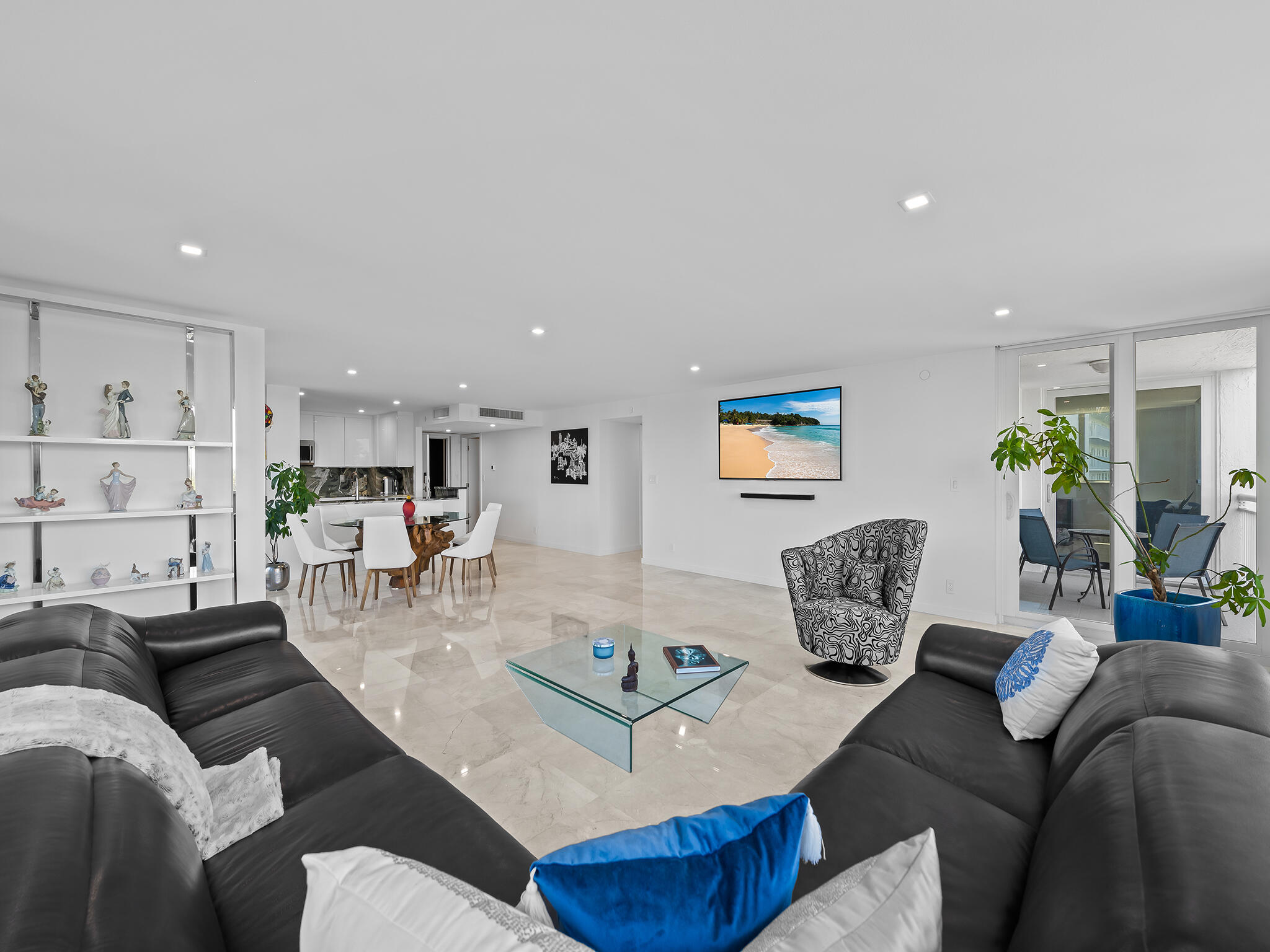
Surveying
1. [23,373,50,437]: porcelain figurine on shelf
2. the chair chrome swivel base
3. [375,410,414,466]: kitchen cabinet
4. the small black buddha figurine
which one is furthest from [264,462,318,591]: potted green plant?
the chair chrome swivel base

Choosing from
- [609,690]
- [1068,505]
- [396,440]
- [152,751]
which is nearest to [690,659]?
[609,690]

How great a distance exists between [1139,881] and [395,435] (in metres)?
9.79

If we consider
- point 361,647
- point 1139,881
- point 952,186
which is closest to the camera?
point 1139,881

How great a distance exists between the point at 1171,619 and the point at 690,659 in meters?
2.64

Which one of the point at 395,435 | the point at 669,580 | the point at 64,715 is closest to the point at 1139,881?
the point at 64,715

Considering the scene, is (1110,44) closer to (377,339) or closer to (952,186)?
(952,186)

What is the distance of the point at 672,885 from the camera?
0.66 metres

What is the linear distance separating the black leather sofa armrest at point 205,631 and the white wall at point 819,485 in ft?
15.5

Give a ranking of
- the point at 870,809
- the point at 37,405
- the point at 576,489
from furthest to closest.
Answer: the point at 576,489 → the point at 37,405 → the point at 870,809

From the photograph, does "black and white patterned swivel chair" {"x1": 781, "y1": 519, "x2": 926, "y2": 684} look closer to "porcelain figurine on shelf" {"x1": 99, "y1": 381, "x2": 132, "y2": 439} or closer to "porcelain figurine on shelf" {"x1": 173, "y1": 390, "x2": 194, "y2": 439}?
"porcelain figurine on shelf" {"x1": 173, "y1": 390, "x2": 194, "y2": 439}

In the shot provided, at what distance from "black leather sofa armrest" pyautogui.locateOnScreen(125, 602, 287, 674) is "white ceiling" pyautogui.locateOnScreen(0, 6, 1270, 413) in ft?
5.61

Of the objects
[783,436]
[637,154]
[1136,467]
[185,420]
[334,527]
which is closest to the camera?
Result: [637,154]

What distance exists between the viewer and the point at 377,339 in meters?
4.29

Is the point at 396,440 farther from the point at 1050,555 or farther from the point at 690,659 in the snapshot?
the point at 1050,555
